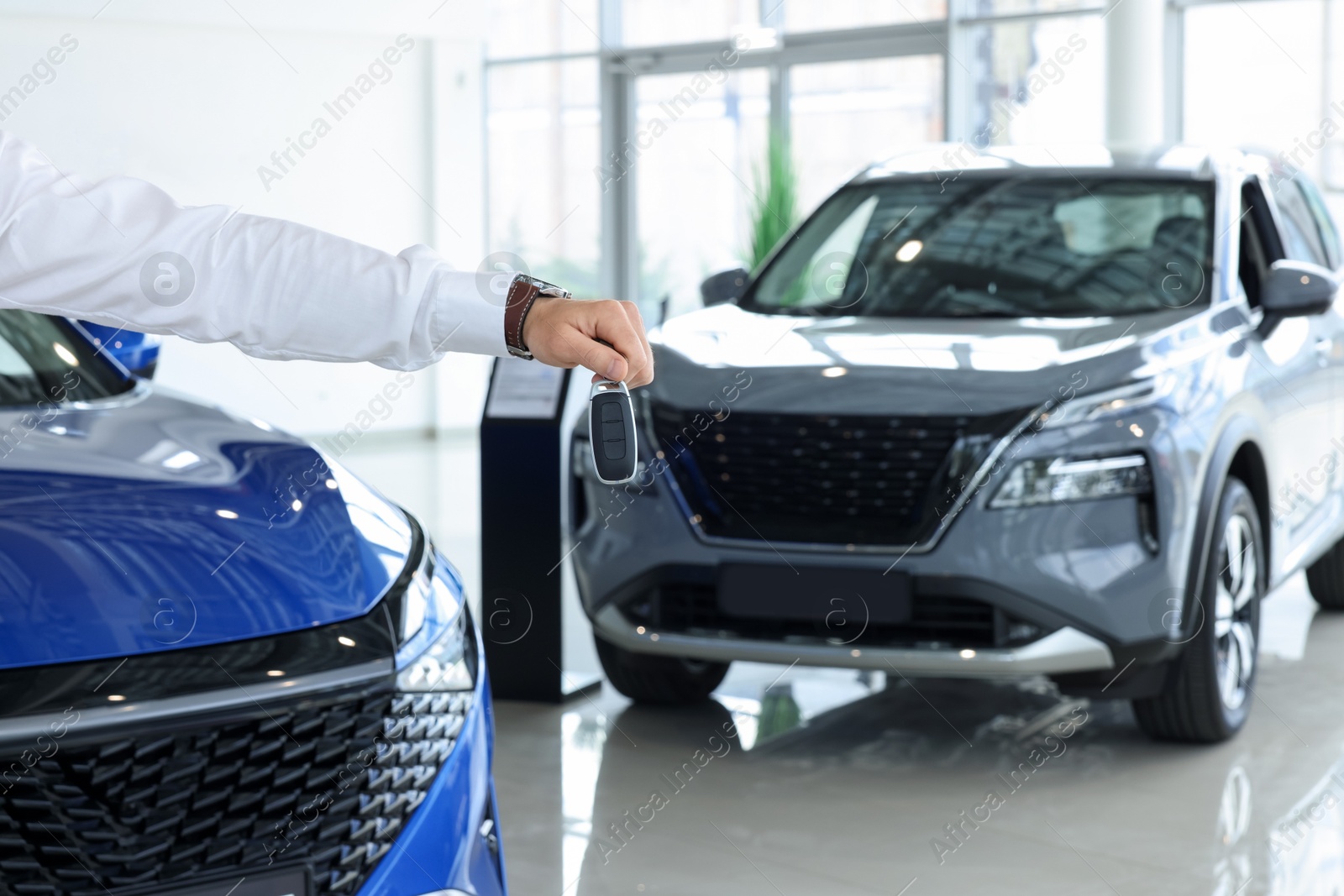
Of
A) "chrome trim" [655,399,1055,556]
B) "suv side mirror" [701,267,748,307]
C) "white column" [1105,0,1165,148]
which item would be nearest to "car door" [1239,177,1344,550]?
"chrome trim" [655,399,1055,556]

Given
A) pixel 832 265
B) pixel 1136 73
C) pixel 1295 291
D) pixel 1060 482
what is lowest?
pixel 1060 482

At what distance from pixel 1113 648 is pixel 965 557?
1.29ft

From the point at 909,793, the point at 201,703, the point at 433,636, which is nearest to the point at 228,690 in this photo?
the point at 201,703

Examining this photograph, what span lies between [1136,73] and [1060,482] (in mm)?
5295

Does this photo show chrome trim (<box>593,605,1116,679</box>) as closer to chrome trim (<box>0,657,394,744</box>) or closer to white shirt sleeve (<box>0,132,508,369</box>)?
chrome trim (<box>0,657,394,744</box>)

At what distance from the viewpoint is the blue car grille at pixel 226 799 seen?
1.43 m

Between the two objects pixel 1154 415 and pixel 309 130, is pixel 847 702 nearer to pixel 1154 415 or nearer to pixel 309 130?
pixel 1154 415

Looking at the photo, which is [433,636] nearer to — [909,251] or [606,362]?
[606,362]

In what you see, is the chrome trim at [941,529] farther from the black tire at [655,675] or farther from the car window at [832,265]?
the car window at [832,265]

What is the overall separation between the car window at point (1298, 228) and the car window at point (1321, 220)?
3 centimetres

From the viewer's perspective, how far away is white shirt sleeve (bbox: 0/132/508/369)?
1.25 meters

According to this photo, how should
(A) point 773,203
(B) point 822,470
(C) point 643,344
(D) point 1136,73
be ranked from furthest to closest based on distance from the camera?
(A) point 773,203 → (D) point 1136,73 → (B) point 822,470 → (C) point 643,344

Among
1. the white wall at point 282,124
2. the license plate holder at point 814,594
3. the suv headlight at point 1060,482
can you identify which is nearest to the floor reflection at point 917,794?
the license plate holder at point 814,594

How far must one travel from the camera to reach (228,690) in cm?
153
